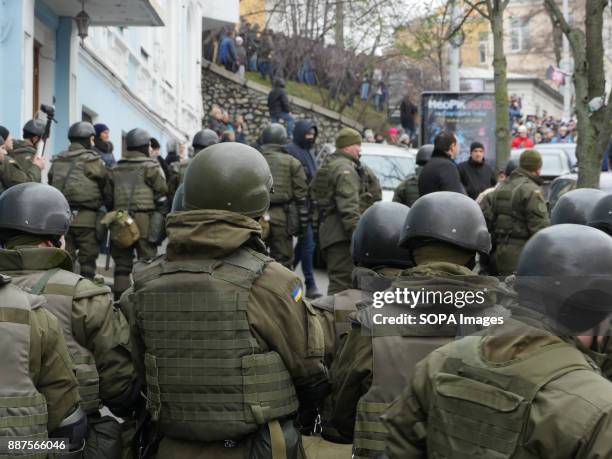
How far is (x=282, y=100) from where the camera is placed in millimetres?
22750

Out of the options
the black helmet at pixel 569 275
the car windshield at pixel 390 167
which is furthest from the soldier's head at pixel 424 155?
the black helmet at pixel 569 275

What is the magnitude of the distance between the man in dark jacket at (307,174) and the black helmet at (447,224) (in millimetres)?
7409

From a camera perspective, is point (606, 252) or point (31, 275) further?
point (31, 275)

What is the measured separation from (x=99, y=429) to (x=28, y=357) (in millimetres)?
824

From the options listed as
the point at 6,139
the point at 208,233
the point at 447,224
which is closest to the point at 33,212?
the point at 208,233

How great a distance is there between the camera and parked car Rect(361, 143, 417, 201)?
52.3 ft

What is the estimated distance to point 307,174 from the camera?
12.1 metres

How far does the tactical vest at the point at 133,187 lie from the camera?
10922 millimetres

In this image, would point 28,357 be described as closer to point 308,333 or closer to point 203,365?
point 203,365

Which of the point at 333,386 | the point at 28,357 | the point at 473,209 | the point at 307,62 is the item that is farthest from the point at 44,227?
the point at 307,62

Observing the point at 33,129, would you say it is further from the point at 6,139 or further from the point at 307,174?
the point at 307,174

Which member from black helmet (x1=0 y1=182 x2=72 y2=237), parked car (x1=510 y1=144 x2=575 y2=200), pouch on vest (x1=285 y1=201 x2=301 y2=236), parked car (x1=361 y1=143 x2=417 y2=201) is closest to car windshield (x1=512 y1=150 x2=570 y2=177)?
parked car (x1=510 y1=144 x2=575 y2=200)

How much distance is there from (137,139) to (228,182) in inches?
279

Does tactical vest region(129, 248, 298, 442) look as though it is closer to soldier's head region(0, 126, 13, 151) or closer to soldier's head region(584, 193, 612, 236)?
soldier's head region(584, 193, 612, 236)
